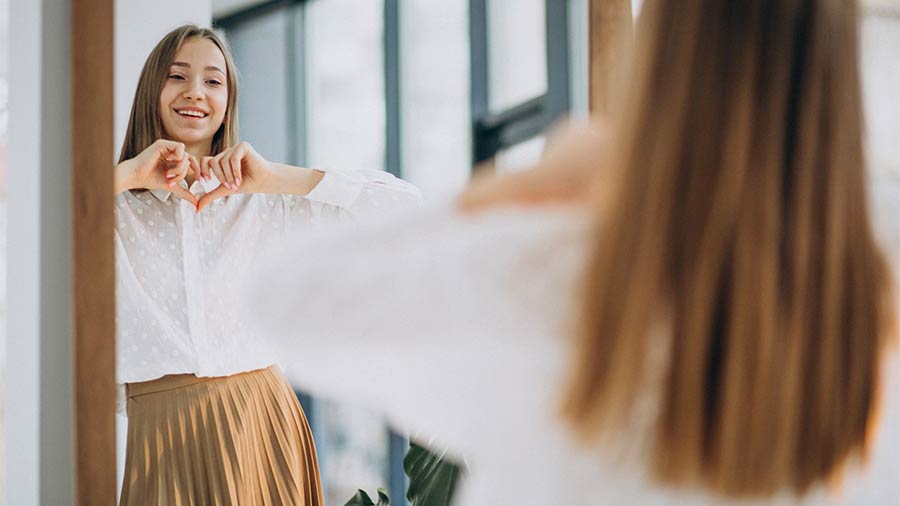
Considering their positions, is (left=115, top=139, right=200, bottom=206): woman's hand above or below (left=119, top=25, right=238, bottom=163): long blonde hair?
below

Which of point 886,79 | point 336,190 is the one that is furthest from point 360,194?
point 886,79

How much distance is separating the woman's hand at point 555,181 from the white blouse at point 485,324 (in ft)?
0.05

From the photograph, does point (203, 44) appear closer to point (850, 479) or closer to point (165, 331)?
point (165, 331)

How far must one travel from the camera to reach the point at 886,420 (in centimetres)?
67

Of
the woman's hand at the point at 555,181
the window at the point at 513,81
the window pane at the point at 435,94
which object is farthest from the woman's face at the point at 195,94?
the woman's hand at the point at 555,181

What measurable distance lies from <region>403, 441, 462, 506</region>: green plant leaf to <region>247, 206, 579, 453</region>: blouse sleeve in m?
Answer: 0.53

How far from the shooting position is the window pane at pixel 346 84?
3.51 feet

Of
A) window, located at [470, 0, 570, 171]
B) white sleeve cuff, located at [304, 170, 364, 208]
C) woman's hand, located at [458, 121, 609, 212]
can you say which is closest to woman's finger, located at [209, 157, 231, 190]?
white sleeve cuff, located at [304, 170, 364, 208]

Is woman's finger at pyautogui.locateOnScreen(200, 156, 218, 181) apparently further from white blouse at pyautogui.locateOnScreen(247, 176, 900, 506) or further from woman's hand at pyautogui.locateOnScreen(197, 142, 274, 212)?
white blouse at pyautogui.locateOnScreen(247, 176, 900, 506)

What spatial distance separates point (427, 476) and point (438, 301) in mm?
636

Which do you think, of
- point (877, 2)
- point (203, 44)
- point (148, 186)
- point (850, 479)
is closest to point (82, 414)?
point (148, 186)

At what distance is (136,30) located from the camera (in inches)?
40.1

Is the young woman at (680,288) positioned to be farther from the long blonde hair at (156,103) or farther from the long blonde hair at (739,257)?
the long blonde hair at (156,103)

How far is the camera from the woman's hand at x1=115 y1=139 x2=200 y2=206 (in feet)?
3.29
